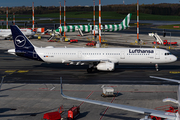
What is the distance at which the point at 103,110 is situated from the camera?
29047mm

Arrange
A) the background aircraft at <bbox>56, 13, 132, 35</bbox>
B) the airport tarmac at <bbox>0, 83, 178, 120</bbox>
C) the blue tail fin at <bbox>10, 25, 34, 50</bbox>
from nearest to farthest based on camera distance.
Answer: the airport tarmac at <bbox>0, 83, 178, 120</bbox> → the blue tail fin at <bbox>10, 25, 34, 50</bbox> → the background aircraft at <bbox>56, 13, 132, 35</bbox>

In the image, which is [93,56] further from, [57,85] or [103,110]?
[103,110]

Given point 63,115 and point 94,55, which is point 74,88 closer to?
point 63,115

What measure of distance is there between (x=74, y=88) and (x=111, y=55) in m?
13.1

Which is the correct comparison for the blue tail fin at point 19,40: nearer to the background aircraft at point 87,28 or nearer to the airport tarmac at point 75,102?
the airport tarmac at point 75,102

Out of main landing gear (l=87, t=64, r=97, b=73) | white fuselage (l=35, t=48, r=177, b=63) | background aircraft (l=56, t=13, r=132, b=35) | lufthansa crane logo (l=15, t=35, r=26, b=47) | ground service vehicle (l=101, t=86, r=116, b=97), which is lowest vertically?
ground service vehicle (l=101, t=86, r=116, b=97)

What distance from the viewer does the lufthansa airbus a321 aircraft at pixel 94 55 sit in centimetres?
→ 4859

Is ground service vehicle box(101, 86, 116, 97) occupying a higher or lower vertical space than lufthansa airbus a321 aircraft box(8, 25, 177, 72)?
lower

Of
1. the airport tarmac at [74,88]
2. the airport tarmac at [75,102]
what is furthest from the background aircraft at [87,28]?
the airport tarmac at [75,102]

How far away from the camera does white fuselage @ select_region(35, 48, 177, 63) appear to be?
4869 cm

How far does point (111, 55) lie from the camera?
49.2 meters

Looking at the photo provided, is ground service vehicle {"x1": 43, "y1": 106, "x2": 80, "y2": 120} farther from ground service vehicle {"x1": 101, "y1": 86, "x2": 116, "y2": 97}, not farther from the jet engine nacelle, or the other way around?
the jet engine nacelle

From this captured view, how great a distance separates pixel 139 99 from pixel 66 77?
16.4 meters

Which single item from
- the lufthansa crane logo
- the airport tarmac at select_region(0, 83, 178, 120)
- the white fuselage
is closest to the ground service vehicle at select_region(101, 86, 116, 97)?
the airport tarmac at select_region(0, 83, 178, 120)
